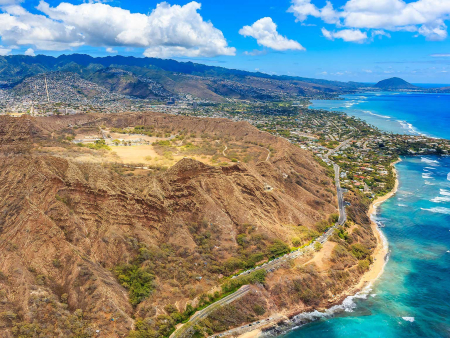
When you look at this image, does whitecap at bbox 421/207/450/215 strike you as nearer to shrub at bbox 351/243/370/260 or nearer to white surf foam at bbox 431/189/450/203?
white surf foam at bbox 431/189/450/203

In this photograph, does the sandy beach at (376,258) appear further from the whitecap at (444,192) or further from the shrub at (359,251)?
the whitecap at (444,192)

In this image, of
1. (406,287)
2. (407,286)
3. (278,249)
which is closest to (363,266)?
(406,287)

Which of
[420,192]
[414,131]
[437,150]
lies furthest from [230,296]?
[414,131]

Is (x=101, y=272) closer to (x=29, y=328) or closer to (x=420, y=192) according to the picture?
(x=29, y=328)

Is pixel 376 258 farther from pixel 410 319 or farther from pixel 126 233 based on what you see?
pixel 126 233

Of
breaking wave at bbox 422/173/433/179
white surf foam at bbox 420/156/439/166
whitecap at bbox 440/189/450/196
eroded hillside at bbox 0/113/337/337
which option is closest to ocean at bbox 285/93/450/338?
whitecap at bbox 440/189/450/196

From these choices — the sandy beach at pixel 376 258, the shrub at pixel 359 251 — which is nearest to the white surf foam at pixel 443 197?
the sandy beach at pixel 376 258
